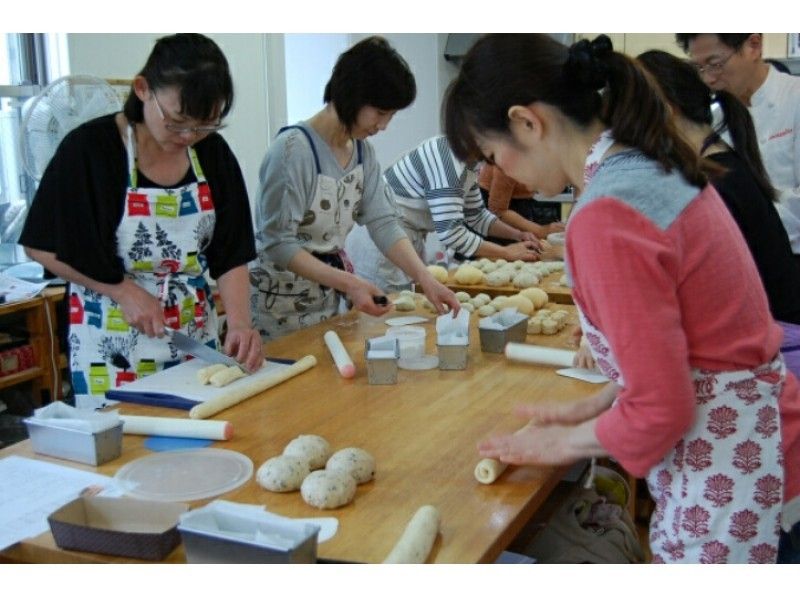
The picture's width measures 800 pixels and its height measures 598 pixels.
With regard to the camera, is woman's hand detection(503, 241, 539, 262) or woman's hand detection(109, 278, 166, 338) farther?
woman's hand detection(503, 241, 539, 262)

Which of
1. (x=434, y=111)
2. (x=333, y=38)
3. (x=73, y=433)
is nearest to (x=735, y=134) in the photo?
(x=73, y=433)

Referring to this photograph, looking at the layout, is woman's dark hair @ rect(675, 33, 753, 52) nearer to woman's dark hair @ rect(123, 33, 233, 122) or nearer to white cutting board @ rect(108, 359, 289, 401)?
woman's dark hair @ rect(123, 33, 233, 122)

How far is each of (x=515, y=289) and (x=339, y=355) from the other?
49.0 inches

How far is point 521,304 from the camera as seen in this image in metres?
2.55

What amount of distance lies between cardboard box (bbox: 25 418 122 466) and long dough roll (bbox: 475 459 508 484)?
65 centimetres

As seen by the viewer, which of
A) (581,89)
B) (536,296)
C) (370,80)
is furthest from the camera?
(536,296)

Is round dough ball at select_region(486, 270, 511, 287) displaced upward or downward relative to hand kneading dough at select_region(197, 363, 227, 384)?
downward

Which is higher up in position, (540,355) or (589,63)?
(589,63)

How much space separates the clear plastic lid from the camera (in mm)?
1308

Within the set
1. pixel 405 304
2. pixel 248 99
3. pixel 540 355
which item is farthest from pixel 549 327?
pixel 248 99

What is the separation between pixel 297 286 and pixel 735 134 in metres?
1.38

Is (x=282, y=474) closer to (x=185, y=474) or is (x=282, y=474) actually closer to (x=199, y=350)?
(x=185, y=474)

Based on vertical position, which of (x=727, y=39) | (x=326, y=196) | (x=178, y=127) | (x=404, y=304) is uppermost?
(x=727, y=39)

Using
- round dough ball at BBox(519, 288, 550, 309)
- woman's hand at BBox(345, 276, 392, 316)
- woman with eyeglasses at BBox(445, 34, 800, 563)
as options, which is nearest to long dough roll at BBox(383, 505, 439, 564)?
woman with eyeglasses at BBox(445, 34, 800, 563)
